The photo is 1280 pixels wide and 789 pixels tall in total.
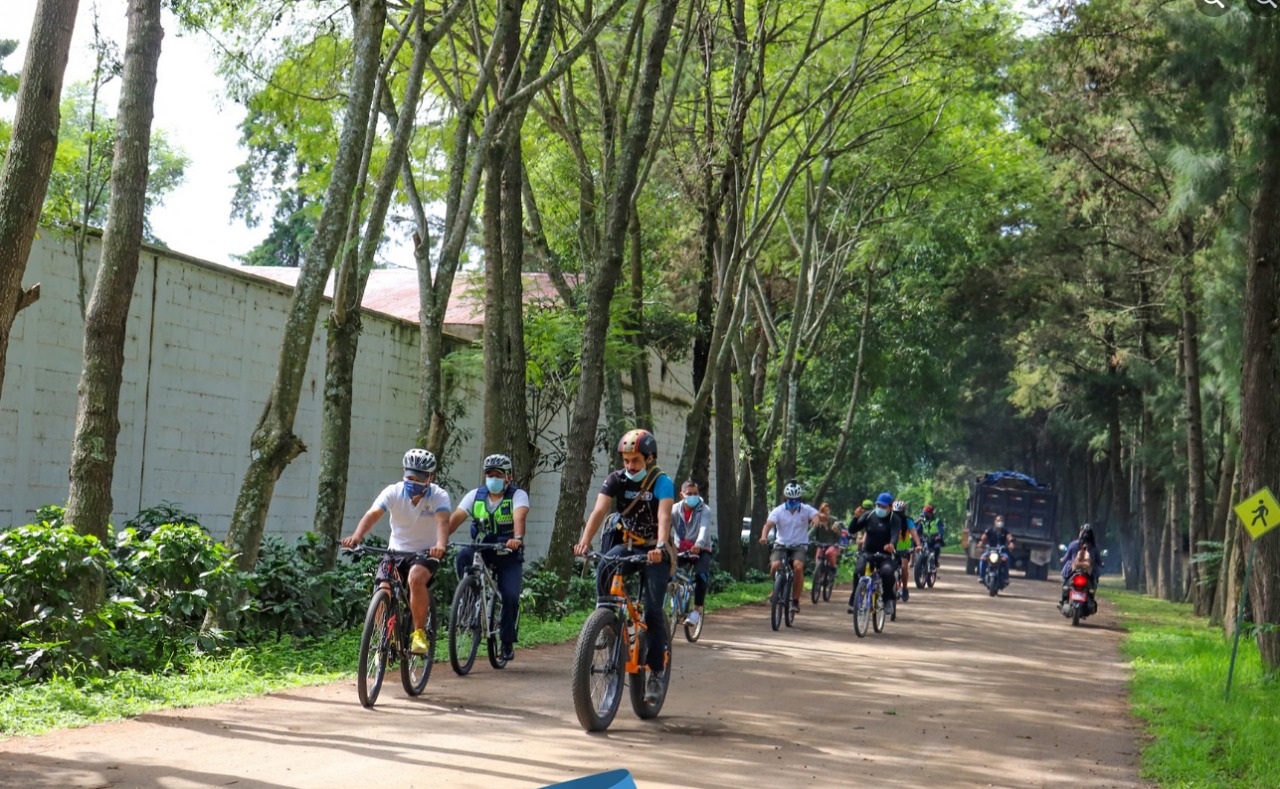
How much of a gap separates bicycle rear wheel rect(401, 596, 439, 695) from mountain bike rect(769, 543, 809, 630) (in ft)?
27.3

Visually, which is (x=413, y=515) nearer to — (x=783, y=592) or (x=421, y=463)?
(x=421, y=463)

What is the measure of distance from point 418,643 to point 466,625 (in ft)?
5.78

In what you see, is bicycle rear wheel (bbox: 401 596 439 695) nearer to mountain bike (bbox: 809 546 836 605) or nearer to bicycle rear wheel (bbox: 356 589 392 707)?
bicycle rear wheel (bbox: 356 589 392 707)

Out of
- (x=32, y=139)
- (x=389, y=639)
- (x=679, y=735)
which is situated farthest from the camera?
(x=389, y=639)

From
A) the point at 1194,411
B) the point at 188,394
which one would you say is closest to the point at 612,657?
the point at 188,394

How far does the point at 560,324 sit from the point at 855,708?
12.2 metres

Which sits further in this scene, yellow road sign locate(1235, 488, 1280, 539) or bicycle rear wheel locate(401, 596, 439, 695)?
yellow road sign locate(1235, 488, 1280, 539)

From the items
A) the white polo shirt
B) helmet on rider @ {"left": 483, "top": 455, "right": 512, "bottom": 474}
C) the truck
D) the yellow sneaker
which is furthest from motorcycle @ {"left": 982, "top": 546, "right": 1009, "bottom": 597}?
the yellow sneaker

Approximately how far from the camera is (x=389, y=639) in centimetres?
1041

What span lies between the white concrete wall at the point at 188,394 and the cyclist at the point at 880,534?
6.75m

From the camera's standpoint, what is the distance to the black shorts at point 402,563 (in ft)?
35.3

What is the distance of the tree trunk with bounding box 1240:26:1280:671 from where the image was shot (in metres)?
15.6

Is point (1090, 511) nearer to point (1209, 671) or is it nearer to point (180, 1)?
point (1209, 671)

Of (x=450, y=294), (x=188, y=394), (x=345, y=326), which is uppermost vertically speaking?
(x=450, y=294)
